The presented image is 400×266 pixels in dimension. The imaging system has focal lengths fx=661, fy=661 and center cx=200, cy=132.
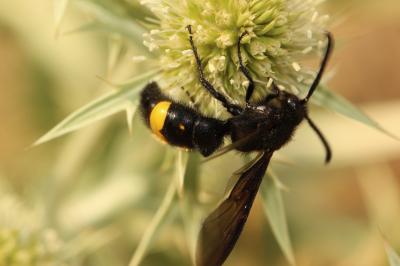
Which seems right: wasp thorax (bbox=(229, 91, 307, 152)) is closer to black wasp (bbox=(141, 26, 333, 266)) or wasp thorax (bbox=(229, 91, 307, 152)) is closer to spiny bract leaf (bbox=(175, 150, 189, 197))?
black wasp (bbox=(141, 26, 333, 266))

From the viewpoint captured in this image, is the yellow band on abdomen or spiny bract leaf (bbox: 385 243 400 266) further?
the yellow band on abdomen

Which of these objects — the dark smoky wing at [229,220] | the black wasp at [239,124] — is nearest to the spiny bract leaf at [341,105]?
the black wasp at [239,124]

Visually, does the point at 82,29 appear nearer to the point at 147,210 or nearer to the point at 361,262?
the point at 147,210

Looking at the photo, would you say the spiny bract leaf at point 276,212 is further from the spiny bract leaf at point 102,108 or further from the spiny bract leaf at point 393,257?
the spiny bract leaf at point 102,108

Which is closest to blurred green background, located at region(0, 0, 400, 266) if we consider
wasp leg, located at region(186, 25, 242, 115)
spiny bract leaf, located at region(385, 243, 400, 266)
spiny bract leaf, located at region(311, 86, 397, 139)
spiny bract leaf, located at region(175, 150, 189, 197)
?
spiny bract leaf, located at region(175, 150, 189, 197)

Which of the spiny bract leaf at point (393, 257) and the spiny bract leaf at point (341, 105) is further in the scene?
the spiny bract leaf at point (341, 105)

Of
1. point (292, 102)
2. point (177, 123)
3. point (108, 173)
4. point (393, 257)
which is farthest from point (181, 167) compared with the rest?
point (108, 173)
